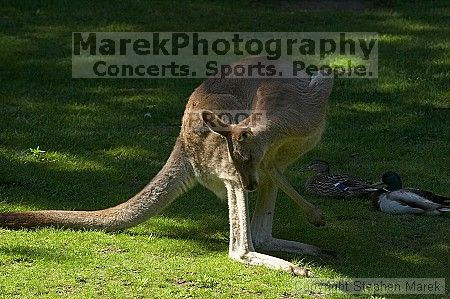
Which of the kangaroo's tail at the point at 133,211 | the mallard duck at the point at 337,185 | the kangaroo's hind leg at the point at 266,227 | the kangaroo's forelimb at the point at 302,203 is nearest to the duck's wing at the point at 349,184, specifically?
the mallard duck at the point at 337,185

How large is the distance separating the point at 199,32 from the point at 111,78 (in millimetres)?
1622

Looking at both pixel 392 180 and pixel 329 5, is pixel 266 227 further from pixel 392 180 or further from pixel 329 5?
pixel 329 5

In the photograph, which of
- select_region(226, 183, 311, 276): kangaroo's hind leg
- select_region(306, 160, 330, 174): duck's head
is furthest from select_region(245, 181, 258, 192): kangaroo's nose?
select_region(306, 160, 330, 174): duck's head

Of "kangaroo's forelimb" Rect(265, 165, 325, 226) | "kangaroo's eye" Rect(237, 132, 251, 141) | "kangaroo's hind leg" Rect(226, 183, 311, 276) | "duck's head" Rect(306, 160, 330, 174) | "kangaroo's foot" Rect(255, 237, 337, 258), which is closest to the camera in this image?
"kangaroo's eye" Rect(237, 132, 251, 141)

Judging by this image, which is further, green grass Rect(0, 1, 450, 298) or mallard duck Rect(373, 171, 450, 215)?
mallard duck Rect(373, 171, 450, 215)

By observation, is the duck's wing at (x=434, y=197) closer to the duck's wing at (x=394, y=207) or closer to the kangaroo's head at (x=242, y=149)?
the duck's wing at (x=394, y=207)

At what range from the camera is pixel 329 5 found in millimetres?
14375

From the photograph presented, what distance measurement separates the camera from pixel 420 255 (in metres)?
7.25

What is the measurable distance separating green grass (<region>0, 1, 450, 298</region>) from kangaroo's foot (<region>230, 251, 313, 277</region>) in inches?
3.6

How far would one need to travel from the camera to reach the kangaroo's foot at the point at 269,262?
671cm

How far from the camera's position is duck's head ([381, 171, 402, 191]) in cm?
836

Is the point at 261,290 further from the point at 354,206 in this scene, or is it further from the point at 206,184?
the point at 354,206

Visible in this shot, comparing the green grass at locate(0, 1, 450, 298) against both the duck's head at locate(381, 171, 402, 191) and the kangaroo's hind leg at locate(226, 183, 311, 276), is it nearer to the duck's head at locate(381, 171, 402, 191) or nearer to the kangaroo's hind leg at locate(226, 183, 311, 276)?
the kangaroo's hind leg at locate(226, 183, 311, 276)

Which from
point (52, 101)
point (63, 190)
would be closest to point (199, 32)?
point (52, 101)
